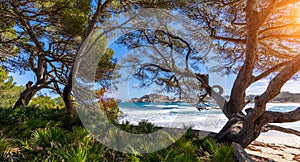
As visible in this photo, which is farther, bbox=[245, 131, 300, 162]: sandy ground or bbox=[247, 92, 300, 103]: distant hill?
bbox=[247, 92, 300, 103]: distant hill

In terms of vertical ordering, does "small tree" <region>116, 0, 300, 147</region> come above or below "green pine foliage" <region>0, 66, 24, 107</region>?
above

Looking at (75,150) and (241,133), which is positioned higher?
(75,150)

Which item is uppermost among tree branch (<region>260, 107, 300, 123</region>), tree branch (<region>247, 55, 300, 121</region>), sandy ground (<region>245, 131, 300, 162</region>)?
tree branch (<region>247, 55, 300, 121</region>)

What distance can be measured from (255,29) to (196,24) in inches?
70.6

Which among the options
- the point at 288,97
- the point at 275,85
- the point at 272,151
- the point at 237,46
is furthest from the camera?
the point at 288,97

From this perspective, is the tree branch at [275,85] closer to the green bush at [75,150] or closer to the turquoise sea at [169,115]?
the green bush at [75,150]

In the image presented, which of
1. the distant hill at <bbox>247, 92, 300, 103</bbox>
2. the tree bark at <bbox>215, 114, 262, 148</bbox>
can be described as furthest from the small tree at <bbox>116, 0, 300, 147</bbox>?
the distant hill at <bbox>247, 92, 300, 103</bbox>

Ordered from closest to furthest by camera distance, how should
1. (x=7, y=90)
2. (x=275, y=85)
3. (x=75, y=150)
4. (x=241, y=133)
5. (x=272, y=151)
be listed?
(x=75, y=150) → (x=275, y=85) → (x=241, y=133) → (x=272, y=151) → (x=7, y=90)

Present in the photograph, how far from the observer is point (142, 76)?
518cm

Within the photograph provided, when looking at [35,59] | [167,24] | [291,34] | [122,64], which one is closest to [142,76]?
[122,64]

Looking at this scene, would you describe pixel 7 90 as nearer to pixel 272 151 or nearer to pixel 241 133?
pixel 241 133

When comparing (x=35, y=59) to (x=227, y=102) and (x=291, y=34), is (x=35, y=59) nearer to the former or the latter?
(x=227, y=102)

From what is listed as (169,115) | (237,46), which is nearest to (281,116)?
(169,115)

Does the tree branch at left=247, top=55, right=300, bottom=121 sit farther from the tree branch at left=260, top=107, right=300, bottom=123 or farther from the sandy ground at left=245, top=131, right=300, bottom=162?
the sandy ground at left=245, top=131, right=300, bottom=162
